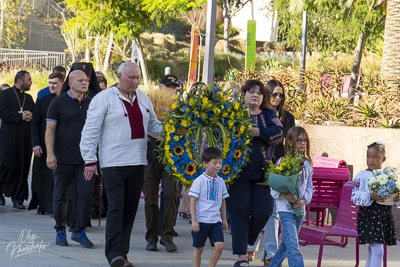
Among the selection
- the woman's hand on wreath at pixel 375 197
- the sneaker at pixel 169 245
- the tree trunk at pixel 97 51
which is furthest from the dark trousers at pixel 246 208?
the tree trunk at pixel 97 51

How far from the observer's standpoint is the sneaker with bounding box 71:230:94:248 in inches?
335

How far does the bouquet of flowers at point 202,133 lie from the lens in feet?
24.1

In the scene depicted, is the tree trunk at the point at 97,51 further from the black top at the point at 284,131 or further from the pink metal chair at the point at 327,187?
the pink metal chair at the point at 327,187

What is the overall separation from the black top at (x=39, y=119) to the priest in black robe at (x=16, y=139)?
3.86ft

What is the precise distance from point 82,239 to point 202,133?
214cm

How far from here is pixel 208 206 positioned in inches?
272

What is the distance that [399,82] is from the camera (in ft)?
41.5

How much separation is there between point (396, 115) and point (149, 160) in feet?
14.8

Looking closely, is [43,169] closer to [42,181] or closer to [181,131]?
[42,181]

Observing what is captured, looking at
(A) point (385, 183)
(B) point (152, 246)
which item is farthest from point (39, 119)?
(A) point (385, 183)

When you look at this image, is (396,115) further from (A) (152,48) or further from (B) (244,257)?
(A) (152,48)

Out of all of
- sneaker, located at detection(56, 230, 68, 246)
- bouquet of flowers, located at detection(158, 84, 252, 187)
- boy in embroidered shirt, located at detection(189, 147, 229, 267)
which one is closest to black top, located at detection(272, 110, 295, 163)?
bouquet of flowers, located at detection(158, 84, 252, 187)

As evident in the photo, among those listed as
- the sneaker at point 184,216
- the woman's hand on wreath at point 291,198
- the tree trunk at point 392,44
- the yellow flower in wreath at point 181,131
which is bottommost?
the sneaker at point 184,216

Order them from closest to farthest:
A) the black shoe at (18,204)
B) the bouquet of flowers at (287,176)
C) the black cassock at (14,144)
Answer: the bouquet of flowers at (287,176) → the black shoe at (18,204) → the black cassock at (14,144)
